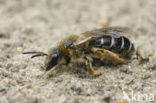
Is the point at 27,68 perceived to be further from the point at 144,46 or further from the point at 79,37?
the point at 144,46

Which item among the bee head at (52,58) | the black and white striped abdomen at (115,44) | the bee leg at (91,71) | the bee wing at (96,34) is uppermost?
the bee wing at (96,34)

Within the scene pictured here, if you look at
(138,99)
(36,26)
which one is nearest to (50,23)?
(36,26)

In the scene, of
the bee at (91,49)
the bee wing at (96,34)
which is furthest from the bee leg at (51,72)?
the bee wing at (96,34)

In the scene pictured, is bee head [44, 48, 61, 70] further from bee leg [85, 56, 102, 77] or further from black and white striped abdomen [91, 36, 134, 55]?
black and white striped abdomen [91, 36, 134, 55]

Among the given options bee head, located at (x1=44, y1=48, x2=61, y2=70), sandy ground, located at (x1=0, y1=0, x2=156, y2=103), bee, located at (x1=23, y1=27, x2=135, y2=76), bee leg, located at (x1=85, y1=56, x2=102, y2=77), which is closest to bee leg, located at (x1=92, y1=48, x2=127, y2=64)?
bee, located at (x1=23, y1=27, x2=135, y2=76)

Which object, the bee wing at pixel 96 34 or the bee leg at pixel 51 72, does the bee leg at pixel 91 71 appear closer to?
the bee wing at pixel 96 34
